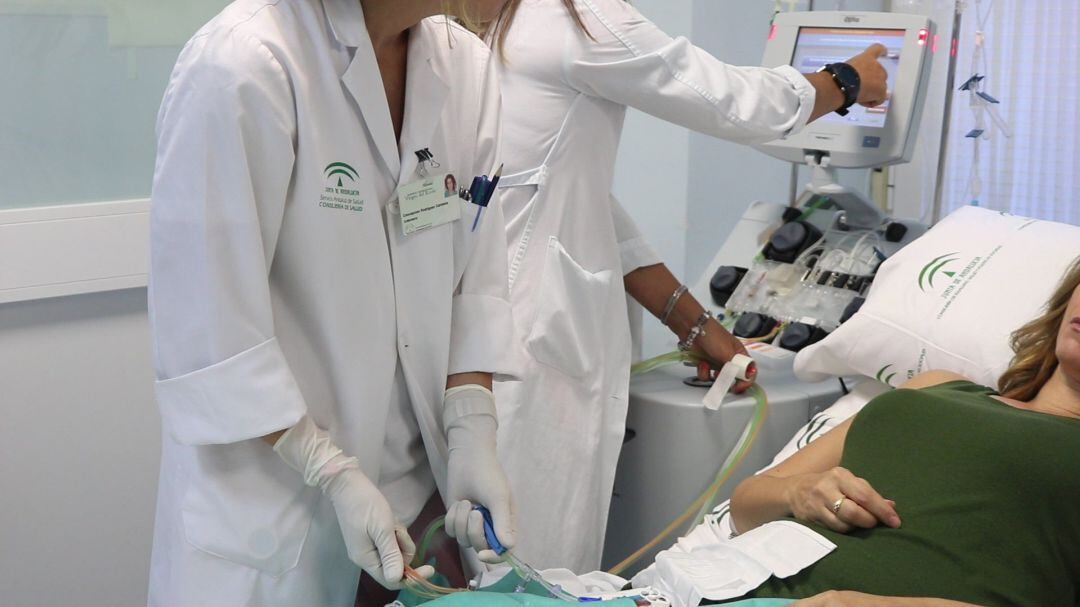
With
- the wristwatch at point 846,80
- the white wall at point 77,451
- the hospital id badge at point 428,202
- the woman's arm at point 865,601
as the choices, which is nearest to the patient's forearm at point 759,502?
the woman's arm at point 865,601

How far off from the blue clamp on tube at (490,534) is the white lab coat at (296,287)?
0.11 m

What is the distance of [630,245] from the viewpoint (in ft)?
7.39

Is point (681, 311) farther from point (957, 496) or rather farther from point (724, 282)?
point (957, 496)

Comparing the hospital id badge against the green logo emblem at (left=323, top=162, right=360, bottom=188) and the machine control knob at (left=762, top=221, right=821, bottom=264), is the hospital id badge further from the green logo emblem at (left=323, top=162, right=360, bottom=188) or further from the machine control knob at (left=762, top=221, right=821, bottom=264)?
the machine control knob at (left=762, top=221, right=821, bottom=264)

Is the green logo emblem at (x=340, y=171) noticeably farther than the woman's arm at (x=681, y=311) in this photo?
No

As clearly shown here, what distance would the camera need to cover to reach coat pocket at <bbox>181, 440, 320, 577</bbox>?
120 centimetres

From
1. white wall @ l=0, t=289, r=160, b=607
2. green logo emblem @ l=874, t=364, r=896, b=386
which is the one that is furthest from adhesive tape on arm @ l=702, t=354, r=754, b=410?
white wall @ l=0, t=289, r=160, b=607

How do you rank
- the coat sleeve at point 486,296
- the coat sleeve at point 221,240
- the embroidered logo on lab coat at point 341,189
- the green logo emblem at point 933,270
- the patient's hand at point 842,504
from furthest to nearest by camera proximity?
→ the green logo emblem at point 933,270
the patient's hand at point 842,504
the coat sleeve at point 486,296
the embroidered logo on lab coat at point 341,189
the coat sleeve at point 221,240

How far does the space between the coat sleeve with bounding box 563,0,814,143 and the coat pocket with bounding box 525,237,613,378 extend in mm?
315

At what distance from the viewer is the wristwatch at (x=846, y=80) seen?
2137mm

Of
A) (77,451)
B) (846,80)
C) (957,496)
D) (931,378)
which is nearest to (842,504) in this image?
(957,496)

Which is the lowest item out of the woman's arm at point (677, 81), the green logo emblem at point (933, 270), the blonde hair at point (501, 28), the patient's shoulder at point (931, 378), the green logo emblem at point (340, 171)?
the patient's shoulder at point (931, 378)

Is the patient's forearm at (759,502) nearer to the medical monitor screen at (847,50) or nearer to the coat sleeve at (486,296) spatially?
the coat sleeve at (486,296)

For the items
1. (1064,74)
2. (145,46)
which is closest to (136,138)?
(145,46)
